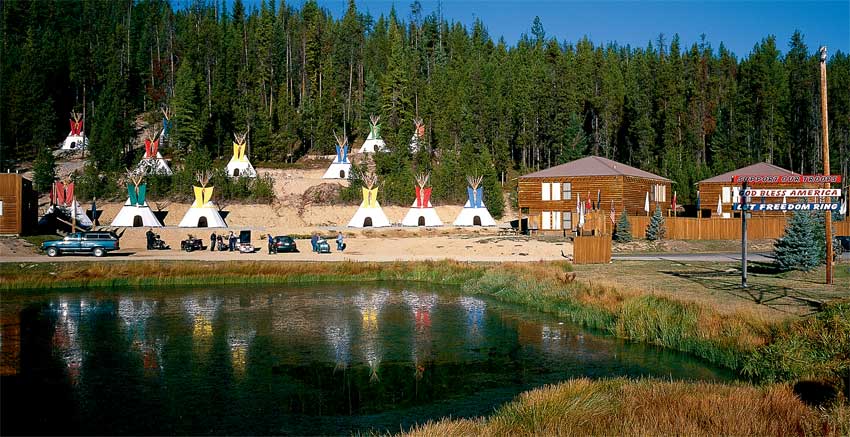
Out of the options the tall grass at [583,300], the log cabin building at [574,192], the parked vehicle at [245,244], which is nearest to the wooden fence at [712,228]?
the log cabin building at [574,192]

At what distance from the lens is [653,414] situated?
1120cm

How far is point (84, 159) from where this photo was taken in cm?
7731

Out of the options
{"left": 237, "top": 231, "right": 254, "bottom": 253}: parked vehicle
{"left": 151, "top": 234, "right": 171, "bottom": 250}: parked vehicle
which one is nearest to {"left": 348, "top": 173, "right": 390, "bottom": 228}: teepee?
{"left": 237, "top": 231, "right": 254, "bottom": 253}: parked vehicle

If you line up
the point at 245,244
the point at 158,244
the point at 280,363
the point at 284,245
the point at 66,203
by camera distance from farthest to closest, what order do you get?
the point at 66,203, the point at 158,244, the point at 245,244, the point at 284,245, the point at 280,363

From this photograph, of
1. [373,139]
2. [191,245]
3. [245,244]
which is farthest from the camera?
[373,139]

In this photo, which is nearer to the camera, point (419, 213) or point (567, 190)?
point (567, 190)

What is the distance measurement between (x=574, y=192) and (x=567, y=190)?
609mm

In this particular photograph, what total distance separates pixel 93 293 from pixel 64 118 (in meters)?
73.6

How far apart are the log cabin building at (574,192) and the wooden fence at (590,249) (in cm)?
1620

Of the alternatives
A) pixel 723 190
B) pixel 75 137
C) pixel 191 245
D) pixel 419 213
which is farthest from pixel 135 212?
pixel 723 190

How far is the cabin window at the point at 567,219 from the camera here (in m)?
53.2

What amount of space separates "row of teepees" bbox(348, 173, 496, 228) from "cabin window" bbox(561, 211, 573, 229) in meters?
7.57

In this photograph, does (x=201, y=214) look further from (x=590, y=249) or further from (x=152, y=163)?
(x=590, y=249)

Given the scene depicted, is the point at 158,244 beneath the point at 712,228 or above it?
beneath
